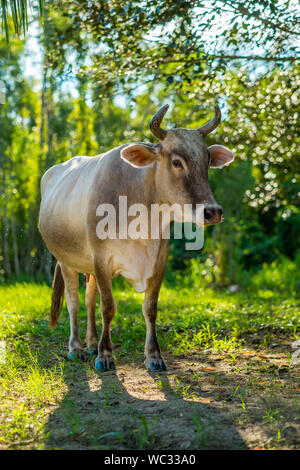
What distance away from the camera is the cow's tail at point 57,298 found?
557 centimetres

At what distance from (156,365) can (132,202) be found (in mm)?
1310

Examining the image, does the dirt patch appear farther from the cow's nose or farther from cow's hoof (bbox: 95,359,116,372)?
the cow's nose

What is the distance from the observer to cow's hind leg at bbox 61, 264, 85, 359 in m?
5.02

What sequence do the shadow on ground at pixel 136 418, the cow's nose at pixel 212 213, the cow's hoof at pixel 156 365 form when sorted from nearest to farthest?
the shadow on ground at pixel 136 418 < the cow's nose at pixel 212 213 < the cow's hoof at pixel 156 365

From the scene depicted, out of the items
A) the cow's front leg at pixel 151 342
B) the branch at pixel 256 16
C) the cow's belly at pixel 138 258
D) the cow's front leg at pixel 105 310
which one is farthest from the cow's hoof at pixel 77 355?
the branch at pixel 256 16

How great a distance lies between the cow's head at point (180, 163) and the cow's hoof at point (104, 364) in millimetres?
1347

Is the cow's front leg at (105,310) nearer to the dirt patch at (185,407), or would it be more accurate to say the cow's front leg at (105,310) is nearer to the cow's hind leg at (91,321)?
the dirt patch at (185,407)

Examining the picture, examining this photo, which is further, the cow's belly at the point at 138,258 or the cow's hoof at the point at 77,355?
the cow's hoof at the point at 77,355

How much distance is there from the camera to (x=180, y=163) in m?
4.25

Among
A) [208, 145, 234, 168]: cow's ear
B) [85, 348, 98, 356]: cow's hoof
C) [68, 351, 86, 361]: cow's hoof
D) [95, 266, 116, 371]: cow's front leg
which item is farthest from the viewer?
[85, 348, 98, 356]: cow's hoof

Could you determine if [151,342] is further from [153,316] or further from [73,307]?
[73,307]

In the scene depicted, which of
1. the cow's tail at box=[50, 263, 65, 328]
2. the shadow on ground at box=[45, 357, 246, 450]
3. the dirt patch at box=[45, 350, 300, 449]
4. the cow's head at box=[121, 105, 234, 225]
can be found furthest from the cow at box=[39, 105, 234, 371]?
the shadow on ground at box=[45, 357, 246, 450]

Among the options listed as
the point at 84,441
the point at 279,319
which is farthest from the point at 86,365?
the point at 279,319
